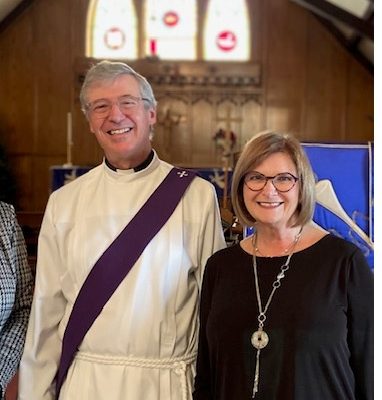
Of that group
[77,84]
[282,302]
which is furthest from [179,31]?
[282,302]

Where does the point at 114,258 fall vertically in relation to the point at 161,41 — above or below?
below

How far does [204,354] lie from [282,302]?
29 cm

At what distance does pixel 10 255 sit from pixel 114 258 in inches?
12.7

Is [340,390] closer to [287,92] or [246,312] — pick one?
[246,312]

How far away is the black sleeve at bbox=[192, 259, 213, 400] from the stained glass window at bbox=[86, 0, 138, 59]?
7358mm

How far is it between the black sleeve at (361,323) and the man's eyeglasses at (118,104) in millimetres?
790

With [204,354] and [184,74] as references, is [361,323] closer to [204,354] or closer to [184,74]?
[204,354]

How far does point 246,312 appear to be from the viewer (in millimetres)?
1551

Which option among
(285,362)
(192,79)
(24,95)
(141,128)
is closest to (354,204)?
(141,128)

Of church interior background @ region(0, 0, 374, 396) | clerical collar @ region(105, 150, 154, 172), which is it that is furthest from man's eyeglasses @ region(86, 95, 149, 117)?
church interior background @ region(0, 0, 374, 396)

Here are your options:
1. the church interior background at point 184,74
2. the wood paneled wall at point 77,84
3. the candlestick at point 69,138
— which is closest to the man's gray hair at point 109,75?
the candlestick at point 69,138

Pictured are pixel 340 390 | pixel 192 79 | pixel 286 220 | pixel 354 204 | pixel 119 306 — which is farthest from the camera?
pixel 192 79

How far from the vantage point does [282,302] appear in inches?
59.7

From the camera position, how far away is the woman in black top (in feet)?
4.78
